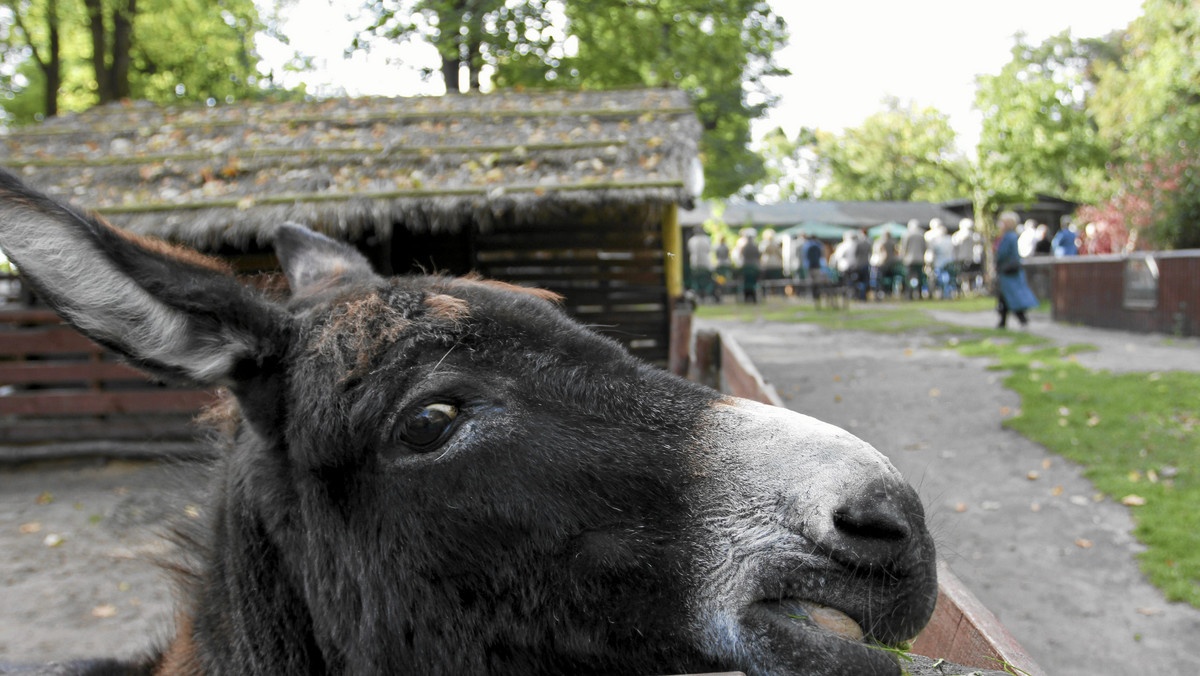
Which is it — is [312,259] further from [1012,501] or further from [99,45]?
[99,45]

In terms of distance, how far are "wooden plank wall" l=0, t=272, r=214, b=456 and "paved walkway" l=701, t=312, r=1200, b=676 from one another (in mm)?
8137

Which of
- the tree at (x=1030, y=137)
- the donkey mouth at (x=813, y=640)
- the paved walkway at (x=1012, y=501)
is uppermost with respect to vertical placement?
the tree at (x=1030, y=137)

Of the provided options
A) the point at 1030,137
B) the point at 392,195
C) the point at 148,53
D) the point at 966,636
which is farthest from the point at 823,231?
the point at 966,636

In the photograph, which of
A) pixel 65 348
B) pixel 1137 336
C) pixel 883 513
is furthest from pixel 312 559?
pixel 1137 336

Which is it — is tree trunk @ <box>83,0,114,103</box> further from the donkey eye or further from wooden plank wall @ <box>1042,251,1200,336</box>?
wooden plank wall @ <box>1042,251,1200,336</box>

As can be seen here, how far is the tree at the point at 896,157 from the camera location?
38.8 m

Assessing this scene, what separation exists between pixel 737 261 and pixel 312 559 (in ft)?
84.4

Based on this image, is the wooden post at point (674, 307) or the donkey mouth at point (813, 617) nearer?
the donkey mouth at point (813, 617)

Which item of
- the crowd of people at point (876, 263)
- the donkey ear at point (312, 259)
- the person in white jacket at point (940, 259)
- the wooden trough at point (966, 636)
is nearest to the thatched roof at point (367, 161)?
the donkey ear at point (312, 259)

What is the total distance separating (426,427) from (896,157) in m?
46.3

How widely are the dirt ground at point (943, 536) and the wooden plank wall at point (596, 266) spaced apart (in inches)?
91.0

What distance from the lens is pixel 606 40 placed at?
19.2 m

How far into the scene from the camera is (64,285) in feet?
5.10

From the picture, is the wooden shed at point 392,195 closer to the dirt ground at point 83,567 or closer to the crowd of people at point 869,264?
the dirt ground at point 83,567
